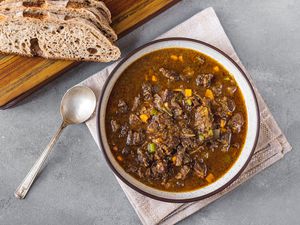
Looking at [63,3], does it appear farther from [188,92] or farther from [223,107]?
[223,107]

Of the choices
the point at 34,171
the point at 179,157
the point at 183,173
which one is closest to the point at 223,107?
the point at 179,157

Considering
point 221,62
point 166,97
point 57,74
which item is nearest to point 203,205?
point 166,97

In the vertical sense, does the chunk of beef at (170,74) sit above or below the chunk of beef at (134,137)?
above

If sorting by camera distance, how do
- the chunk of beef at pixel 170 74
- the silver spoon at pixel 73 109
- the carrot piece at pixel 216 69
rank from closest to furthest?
the chunk of beef at pixel 170 74 → the carrot piece at pixel 216 69 → the silver spoon at pixel 73 109

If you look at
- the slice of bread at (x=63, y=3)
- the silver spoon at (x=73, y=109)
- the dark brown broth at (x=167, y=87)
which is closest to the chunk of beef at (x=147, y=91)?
the dark brown broth at (x=167, y=87)

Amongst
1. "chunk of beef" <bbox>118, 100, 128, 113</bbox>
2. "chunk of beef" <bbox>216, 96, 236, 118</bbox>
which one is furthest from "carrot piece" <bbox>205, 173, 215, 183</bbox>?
"chunk of beef" <bbox>118, 100, 128, 113</bbox>

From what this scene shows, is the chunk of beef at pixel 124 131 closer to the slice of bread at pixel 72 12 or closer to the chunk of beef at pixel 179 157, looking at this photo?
the chunk of beef at pixel 179 157
